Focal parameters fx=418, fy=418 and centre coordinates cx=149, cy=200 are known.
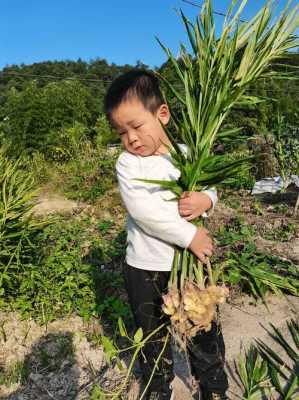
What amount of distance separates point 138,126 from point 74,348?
5.34 feet

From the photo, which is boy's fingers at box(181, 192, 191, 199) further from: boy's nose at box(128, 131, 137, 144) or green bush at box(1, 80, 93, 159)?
green bush at box(1, 80, 93, 159)

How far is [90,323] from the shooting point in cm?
268

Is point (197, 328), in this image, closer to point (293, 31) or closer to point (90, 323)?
point (293, 31)

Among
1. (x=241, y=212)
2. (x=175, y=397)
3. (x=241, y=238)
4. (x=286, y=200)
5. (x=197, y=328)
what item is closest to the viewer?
(x=197, y=328)

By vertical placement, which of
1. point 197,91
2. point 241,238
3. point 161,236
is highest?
point 197,91

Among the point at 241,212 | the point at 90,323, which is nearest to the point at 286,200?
the point at 241,212

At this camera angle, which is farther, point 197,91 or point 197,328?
point 197,91

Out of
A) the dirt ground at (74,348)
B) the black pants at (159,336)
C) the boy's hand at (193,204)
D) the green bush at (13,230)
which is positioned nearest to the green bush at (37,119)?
the green bush at (13,230)

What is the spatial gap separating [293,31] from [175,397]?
5.54 feet

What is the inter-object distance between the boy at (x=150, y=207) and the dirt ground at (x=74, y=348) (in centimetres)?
57

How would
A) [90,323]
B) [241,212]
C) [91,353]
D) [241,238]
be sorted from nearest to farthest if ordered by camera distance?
[91,353] < [90,323] < [241,238] < [241,212]

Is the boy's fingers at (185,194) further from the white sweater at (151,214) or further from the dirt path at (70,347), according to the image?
the dirt path at (70,347)

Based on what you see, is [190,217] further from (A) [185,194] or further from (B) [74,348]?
(B) [74,348]

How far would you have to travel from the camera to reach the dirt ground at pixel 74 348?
7.17ft
